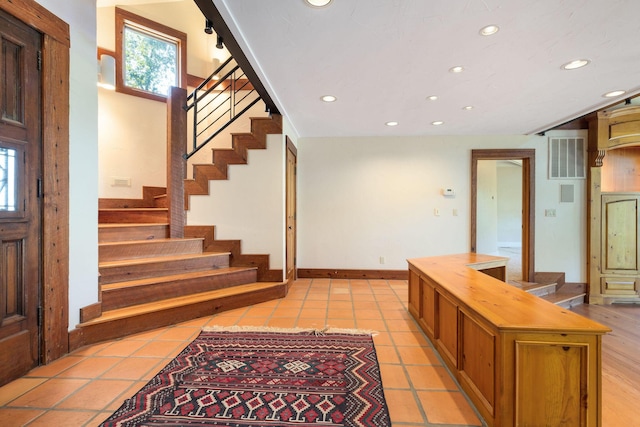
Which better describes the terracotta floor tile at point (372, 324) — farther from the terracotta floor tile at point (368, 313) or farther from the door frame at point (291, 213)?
the door frame at point (291, 213)

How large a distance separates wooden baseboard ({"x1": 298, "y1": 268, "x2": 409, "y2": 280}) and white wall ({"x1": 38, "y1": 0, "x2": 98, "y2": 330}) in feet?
9.76

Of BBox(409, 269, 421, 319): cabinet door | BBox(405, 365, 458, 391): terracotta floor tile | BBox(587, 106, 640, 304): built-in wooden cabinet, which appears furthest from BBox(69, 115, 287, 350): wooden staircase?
BBox(587, 106, 640, 304): built-in wooden cabinet

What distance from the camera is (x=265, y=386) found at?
175cm

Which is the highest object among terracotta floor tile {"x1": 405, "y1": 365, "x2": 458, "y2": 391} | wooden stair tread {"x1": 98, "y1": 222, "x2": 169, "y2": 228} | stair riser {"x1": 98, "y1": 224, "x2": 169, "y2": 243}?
wooden stair tread {"x1": 98, "y1": 222, "x2": 169, "y2": 228}

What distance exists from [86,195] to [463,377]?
10.2 feet

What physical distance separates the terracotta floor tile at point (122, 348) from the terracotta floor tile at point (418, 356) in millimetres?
2145

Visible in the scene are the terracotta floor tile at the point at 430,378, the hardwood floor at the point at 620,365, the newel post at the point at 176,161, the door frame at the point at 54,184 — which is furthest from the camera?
the newel post at the point at 176,161

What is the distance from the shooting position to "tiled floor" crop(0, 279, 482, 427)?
1523 millimetres

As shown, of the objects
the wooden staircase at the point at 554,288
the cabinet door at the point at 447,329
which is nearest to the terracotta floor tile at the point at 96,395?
the cabinet door at the point at 447,329

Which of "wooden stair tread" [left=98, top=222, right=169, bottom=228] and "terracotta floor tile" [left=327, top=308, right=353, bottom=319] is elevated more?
"wooden stair tread" [left=98, top=222, right=169, bottom=228]

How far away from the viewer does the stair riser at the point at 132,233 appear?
303cm

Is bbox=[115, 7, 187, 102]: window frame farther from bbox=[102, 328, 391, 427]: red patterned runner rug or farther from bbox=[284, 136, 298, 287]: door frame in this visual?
bbox=[102, 328, 391, 427]: red patterned runner rug

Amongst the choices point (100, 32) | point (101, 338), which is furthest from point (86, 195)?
point (100, 32)

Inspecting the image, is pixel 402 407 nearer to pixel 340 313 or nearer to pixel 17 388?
pixel 340 313
